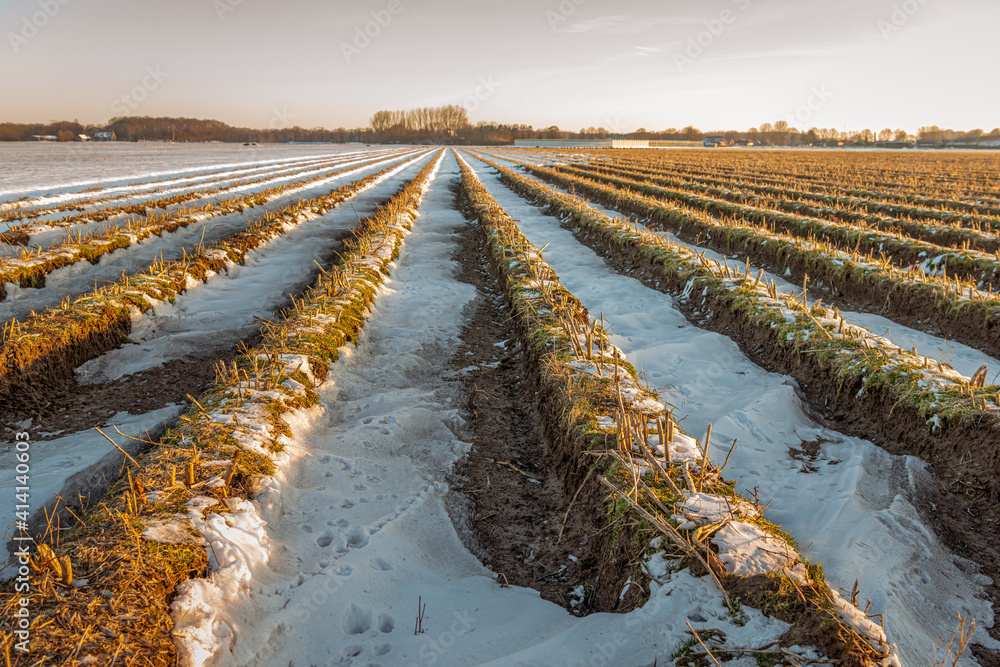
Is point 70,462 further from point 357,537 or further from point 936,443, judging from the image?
point 936,443

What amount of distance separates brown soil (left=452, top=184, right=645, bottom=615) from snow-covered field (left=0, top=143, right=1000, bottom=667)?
134mm

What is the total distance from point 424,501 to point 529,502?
77 centimetres

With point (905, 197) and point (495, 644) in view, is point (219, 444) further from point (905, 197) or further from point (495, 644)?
point (905, 197)

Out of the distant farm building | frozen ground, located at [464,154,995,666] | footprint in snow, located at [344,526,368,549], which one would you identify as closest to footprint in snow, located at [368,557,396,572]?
footprint in snow, located at [344,526,368,549]

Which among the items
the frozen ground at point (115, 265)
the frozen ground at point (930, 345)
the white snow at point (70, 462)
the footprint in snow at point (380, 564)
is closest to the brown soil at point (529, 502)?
the footprint in snow at point (380, 564)

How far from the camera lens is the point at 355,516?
3.43 m

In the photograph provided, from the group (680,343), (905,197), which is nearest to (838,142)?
(905,197)

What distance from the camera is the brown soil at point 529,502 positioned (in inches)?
121

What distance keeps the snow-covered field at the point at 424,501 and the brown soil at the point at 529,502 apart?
0.13 meters

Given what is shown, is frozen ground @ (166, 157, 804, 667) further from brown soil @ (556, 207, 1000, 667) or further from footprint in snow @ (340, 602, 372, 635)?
brown soil @ (556, 207, 1000, 667)

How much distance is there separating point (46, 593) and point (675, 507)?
298 cm

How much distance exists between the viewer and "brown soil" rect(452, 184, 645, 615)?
3.07 metres

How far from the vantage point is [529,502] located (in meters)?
3.85

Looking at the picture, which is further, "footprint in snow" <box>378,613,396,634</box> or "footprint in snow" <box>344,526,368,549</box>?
"footprint in snow" <box>344,526,368,549</box>
